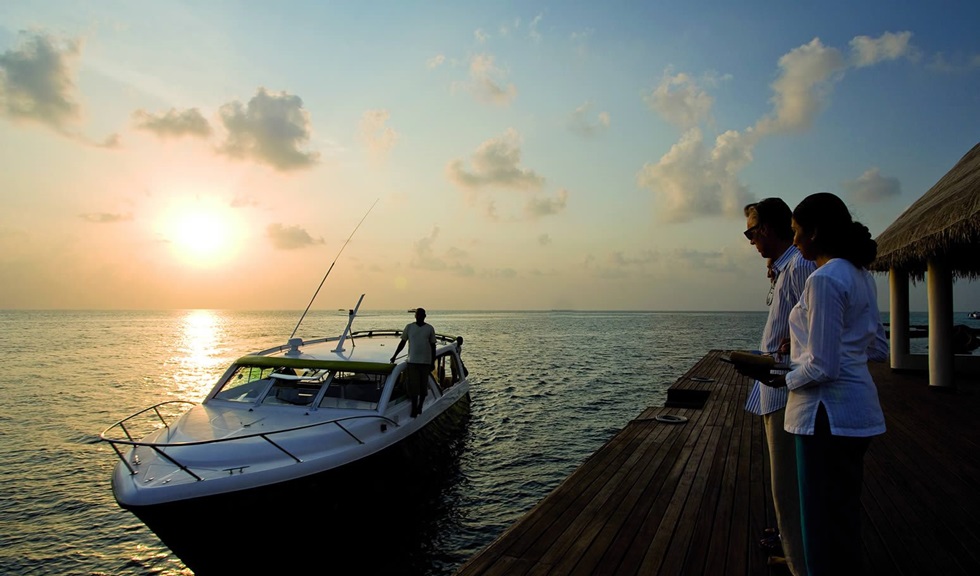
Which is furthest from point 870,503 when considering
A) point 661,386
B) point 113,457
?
point 661,386

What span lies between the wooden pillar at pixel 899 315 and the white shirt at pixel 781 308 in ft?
45.9

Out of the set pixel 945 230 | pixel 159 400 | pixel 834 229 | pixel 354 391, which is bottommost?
pixel 159 400

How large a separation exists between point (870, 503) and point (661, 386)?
57.2 feet

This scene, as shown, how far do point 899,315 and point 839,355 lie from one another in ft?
49.4

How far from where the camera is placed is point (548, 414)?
56.2 ft

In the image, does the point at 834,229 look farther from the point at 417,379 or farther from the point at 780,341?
the point at 417,379

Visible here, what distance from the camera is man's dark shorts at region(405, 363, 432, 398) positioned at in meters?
9.77

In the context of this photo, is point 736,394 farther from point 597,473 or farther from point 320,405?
point 320,405

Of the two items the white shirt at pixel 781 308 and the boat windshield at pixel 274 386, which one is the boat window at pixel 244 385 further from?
the white shirt at pixel 781 308

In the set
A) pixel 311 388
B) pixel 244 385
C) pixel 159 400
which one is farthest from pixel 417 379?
pixel 159 400

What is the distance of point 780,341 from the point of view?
336 cm

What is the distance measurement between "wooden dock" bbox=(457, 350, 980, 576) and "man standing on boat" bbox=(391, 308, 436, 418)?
372 cm

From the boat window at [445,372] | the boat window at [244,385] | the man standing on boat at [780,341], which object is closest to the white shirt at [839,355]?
the man standing on boat at [780,341]

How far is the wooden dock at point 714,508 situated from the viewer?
4.29 metres
